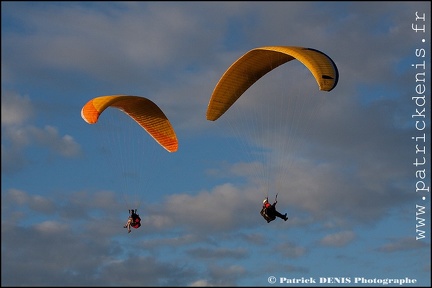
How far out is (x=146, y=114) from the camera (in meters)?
58.4

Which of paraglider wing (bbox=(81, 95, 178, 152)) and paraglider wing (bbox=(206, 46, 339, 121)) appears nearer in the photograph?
paraglider wing (bbox=(206, 46, 339, 121))

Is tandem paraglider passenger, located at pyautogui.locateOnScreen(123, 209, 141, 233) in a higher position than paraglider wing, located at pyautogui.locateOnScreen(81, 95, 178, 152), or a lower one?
lower

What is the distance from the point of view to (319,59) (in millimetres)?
50375

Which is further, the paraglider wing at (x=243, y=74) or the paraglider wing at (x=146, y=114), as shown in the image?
the paraglider wing at (x=146, y=114)

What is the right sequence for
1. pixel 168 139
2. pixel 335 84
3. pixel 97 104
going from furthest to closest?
pixel 168 139 < pixel 97 104 < pixel 335 84

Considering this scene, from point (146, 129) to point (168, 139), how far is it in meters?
1.35

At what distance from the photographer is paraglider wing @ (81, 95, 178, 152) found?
55438 mm

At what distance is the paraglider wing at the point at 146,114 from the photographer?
55438 mm

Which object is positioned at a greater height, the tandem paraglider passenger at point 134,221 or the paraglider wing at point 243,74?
the paraglider wing at point 243,74

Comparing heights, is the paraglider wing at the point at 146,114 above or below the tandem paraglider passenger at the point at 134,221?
above

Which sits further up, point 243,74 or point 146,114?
point 243,74

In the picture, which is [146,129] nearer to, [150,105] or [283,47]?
[150,105]

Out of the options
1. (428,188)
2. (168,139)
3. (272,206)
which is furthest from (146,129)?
(428,188)

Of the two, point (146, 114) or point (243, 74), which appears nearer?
point (243, 74)
